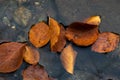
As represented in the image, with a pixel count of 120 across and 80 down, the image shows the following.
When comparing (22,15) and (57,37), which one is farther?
(22,15)

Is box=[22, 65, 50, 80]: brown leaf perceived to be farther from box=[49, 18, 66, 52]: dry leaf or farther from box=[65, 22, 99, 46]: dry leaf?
box=[65, 22, 99, 46]: dry leaf

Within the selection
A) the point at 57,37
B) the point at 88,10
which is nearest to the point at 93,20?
the point at 88,10

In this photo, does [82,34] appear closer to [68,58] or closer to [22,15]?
[68,58]

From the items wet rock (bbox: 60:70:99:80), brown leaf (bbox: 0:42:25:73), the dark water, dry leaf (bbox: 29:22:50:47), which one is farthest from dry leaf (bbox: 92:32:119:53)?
brown leaf (bbox: 0:42:25:73)

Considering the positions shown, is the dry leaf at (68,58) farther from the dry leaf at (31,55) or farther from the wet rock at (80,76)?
the dry leaf at (31,55)

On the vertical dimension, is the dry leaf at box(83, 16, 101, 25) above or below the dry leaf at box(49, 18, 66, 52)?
above
